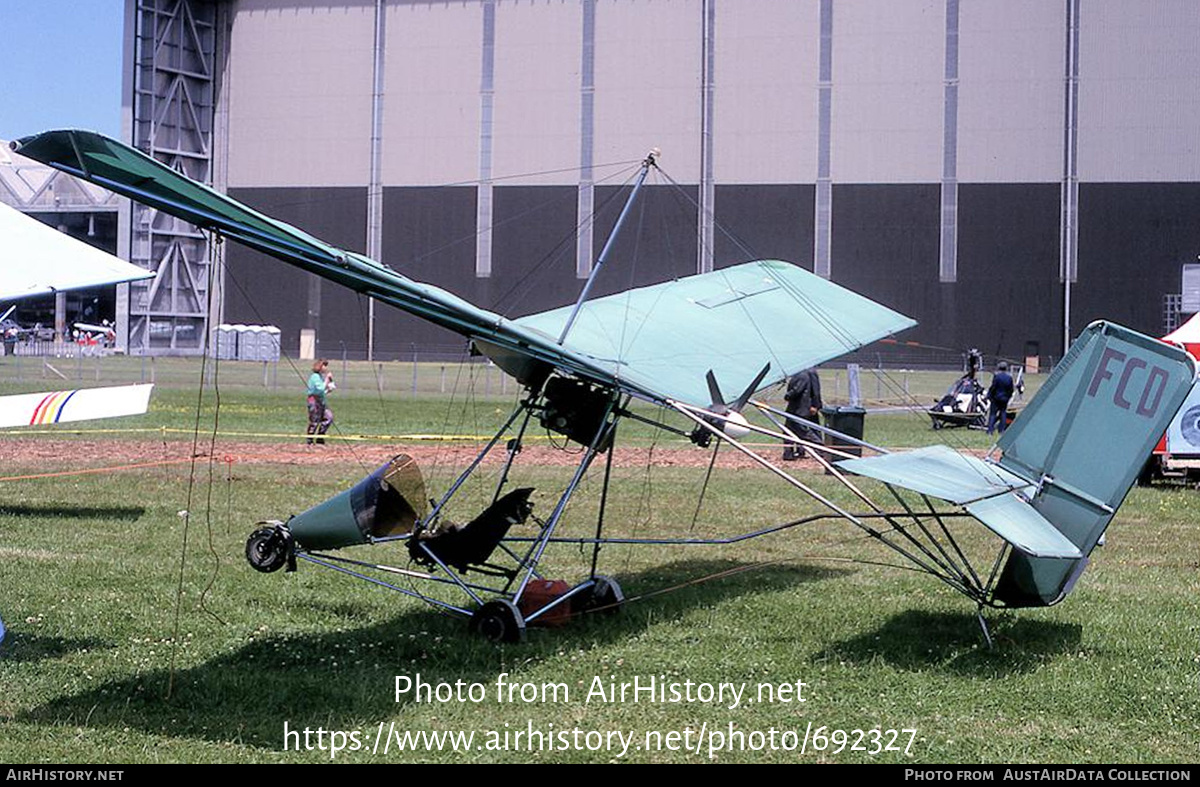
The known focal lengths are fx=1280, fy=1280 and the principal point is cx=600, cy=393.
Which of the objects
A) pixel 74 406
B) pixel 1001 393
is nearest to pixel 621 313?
pixel 74 406

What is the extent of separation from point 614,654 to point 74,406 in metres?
7.30

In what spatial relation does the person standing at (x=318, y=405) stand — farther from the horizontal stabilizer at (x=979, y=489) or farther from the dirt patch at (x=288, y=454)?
the horizontal stabilizer at (x=979, y=489)

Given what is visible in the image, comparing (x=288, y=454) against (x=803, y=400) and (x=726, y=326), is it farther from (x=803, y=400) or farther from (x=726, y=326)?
(x=726, y=326)

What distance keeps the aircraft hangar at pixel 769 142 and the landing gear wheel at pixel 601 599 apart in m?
35.3

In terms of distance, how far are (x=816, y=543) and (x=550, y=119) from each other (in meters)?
37.6

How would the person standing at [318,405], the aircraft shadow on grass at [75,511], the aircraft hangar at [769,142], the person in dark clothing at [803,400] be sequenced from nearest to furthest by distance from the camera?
1. the aircraft shadow on grass at [75,511]
2. the person in dark clothing at [803,400]
3. the person standing at [318,405]
4. the aircraft hangar at [769,142]

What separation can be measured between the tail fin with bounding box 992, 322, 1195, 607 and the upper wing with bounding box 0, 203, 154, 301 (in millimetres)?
5492

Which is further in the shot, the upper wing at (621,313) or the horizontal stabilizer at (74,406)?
the horizontal stabilizer at (74,406)

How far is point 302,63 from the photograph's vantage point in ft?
163

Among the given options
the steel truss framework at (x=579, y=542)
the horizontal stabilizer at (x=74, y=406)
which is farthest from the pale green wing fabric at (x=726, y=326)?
the horizontal stabilizer at (x=74, y=406)

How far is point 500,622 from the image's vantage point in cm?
801

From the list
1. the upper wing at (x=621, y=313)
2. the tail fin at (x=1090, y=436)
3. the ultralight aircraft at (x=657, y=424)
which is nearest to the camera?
the upper wing at (x=621, y=313)

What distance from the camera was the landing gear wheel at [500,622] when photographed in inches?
314

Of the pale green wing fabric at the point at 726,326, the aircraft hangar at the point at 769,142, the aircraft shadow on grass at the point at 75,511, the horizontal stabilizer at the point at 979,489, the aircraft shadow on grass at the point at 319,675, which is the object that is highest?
the aircraft hangar at the point at 769,142
